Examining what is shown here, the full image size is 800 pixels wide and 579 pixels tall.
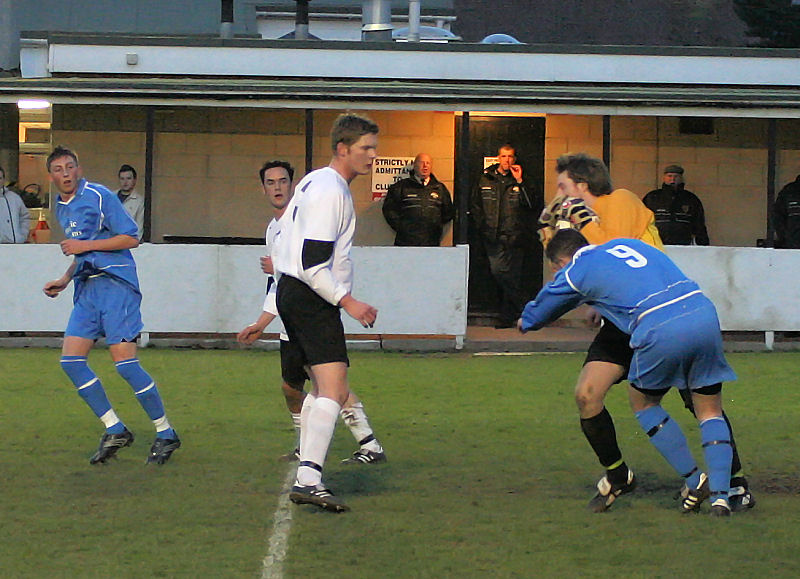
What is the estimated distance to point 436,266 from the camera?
15664 mm

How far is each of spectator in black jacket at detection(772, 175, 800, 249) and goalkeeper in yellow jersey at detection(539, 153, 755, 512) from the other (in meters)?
10.2

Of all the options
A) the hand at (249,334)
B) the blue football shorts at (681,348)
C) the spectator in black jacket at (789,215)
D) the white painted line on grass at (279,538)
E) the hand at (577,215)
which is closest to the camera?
the white painted line on grass at (279,538)

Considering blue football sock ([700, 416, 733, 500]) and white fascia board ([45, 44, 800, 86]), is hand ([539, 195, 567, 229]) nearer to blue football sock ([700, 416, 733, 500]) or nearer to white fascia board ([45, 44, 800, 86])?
blue football sock ([700, 416, 733, 500])

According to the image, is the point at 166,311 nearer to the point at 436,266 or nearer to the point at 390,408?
the point at 436,266

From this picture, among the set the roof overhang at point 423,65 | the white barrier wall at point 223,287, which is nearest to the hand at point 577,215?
the white barrier wall at point 223,287

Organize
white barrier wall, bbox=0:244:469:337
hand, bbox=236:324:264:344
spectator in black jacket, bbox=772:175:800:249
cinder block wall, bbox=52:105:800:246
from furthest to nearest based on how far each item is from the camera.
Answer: cinder block wall, bbox=52:105:800:246 < spectator in black jacket, bbox=772:175:800:249 < white barrier wall, bbox=0:244:469:337 < hand, bbox=236:324:264:344

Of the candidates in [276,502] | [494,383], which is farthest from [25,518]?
[494,383]

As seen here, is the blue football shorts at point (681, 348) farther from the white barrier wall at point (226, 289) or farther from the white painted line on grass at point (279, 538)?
the white barrier wall at point (226, 289)

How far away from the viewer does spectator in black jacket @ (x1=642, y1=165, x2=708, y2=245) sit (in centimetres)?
1709

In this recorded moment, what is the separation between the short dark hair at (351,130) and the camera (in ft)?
23.0

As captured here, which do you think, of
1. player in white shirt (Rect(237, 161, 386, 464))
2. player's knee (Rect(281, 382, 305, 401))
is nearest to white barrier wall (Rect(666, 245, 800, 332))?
player in white shirt (Rect(237, 161, 386, 464))

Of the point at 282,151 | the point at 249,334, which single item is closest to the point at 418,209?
the point at 282,151

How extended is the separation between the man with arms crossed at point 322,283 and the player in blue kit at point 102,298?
5.97ft

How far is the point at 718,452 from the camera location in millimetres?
6730
